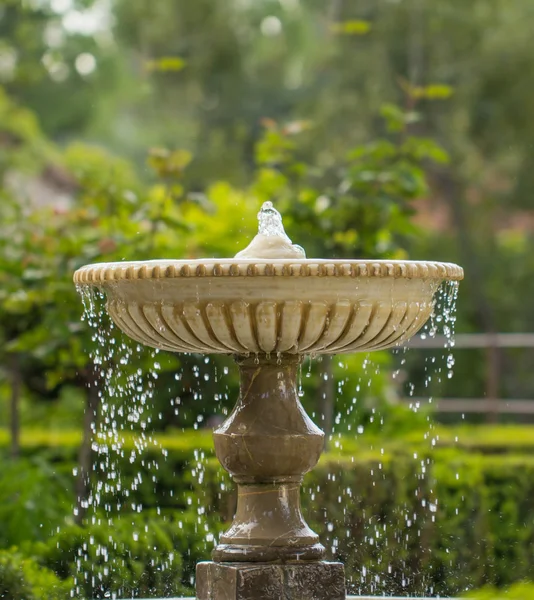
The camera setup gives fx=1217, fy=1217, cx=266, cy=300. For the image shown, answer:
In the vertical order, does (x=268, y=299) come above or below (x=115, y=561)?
above

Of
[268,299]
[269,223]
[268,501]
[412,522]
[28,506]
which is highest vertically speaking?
[269,223]

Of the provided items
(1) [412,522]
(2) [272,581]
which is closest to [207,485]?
(1) [412,522]

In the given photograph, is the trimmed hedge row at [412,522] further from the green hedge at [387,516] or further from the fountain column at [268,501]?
the fountain column at [268,501]

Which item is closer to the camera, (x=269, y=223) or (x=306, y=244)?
(x=269, y=223)

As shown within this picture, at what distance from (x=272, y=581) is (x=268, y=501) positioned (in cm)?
28

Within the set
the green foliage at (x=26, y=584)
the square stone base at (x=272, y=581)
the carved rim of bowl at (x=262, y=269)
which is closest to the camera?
the carved rim of bowl at (x=262, y=269)

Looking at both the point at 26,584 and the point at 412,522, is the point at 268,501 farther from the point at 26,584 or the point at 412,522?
the point at 412,522

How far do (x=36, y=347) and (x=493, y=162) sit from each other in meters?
13.8

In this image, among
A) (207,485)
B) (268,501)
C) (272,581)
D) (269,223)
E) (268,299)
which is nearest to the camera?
(268,299)

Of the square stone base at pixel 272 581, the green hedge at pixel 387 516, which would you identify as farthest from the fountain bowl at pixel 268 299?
the green hedge at pixel 387 516

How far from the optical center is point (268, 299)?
3.74m

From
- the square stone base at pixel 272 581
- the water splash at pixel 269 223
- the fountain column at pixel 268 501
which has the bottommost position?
the square stone base at pixel 272 581

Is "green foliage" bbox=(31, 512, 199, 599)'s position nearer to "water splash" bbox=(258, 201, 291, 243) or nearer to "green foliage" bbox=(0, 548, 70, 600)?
"green foliage" bbox=(0, 548, 70, 600)

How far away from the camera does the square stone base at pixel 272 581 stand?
396 cm
